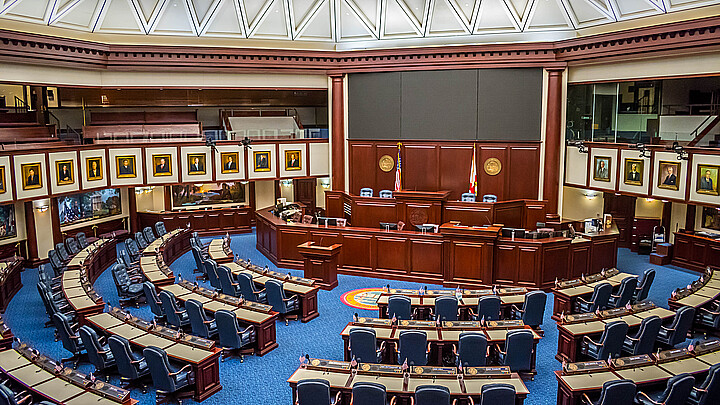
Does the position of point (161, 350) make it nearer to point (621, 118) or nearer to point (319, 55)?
point (319, 55)

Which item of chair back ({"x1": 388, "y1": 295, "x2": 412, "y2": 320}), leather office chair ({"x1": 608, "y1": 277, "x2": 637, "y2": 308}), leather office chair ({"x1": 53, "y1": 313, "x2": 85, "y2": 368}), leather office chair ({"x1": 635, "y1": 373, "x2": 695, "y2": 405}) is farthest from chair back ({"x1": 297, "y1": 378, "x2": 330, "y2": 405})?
leather office chair ({"x1": 608, "y1": 277, "x2": 637, "y2": 308})

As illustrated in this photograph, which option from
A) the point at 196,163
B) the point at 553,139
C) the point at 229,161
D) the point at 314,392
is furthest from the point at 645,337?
the point at 196,163

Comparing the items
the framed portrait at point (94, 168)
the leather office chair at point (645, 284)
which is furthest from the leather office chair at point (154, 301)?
the leather office chair at point (645, 284)

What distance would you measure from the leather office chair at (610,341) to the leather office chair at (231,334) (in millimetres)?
6570

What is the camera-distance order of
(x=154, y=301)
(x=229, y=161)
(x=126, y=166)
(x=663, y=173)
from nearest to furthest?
1. (x=154, y=301)
2. (x=663, y=173)
3. (x=126, y=166)
4. (x=229, y=161)

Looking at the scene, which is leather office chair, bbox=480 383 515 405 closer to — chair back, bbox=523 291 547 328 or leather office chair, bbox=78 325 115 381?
chair back, bbox=523 291 547 328

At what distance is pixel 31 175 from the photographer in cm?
1675

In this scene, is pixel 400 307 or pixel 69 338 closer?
pixel 69 338

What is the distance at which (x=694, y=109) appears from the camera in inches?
797

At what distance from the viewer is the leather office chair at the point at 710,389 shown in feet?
26.0

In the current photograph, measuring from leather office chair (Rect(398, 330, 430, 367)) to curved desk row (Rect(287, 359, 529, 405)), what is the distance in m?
0.89

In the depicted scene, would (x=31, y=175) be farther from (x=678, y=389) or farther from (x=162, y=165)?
(x=678, y=389)

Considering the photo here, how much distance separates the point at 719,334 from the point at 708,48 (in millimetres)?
7696

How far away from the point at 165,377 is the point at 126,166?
13.0m
